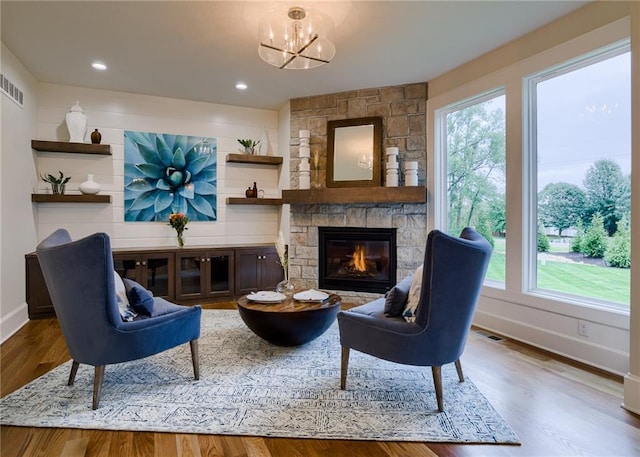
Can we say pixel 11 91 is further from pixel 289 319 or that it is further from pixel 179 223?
pixel 289 319

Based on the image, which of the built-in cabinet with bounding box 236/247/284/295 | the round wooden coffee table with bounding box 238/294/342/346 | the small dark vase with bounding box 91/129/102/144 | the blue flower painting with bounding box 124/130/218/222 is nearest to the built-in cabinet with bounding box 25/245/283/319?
the built-in cabinet with bounding box 236/247/284/295

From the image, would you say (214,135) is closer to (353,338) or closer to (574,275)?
(353,338)

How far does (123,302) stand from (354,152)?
10.6ft

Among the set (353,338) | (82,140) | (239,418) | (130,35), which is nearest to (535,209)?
(353,338)

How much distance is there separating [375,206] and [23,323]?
4.12m

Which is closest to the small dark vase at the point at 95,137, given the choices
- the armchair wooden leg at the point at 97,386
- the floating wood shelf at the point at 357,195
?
the floating wood shelf at the point at 357,195

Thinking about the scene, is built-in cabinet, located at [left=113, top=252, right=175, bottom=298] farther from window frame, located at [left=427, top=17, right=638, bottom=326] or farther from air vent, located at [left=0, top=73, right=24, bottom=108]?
window frame, located at [left=427, top=17, right=638, bottom=326]

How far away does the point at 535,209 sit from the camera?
3.24 m

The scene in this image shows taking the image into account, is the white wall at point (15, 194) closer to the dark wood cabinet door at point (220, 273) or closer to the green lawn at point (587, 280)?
the dark wood cabinet door at point (220, 273)

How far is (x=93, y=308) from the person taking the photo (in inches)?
78.8

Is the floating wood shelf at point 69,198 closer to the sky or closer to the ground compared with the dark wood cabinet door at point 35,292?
closer to the sky

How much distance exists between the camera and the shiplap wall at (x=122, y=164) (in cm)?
433

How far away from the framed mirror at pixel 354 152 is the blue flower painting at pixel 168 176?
1775 millimetres

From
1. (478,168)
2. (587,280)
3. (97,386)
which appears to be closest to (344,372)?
(97,386)
